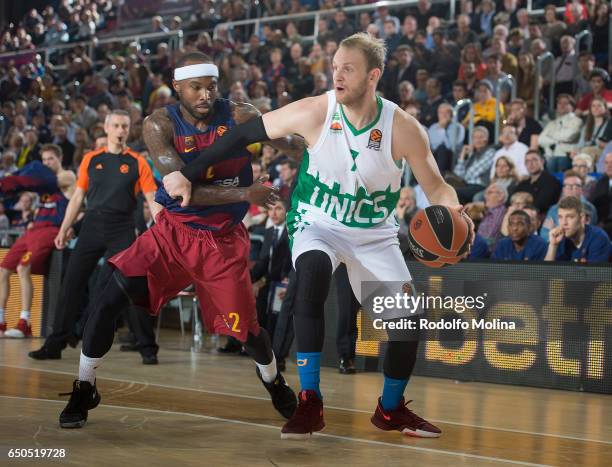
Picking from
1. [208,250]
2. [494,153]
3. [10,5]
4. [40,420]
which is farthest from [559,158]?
[10,5]

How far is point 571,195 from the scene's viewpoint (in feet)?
32.3

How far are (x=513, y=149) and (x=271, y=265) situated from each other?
3.62 meters

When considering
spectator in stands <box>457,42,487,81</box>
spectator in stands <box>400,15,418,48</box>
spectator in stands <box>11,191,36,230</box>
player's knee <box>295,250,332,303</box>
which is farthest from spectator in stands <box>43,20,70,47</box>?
player's knee <box>295,250,332,303</box>

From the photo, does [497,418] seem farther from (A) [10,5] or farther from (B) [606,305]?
(A) [10,5]

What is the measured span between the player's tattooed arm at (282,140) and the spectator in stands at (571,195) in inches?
180

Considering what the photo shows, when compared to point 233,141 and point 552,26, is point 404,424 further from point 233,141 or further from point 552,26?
point 552,26

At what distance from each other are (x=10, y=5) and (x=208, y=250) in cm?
2319

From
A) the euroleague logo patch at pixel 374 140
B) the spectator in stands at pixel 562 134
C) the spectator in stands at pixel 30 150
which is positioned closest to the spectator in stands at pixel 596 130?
the spectator in stands at pixel 562 134

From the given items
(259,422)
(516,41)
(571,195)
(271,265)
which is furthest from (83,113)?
(259,422)

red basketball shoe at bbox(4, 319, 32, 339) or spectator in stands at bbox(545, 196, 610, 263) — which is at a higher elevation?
spectator in stands at bbox(545, 196, 610, 263)

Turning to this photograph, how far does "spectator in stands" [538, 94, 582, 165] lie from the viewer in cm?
1195

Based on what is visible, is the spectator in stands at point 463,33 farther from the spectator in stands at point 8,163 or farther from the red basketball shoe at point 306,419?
the red basketball shoe at point 306,419

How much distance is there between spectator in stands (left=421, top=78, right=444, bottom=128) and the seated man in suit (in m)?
3.75

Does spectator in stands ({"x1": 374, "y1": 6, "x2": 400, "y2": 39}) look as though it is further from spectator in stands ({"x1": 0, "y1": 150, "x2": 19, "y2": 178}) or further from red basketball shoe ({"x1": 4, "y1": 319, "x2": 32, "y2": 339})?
red basketball shoe ({"x1": 4, "y1": 319, "x2": 32, "y2": 339})
